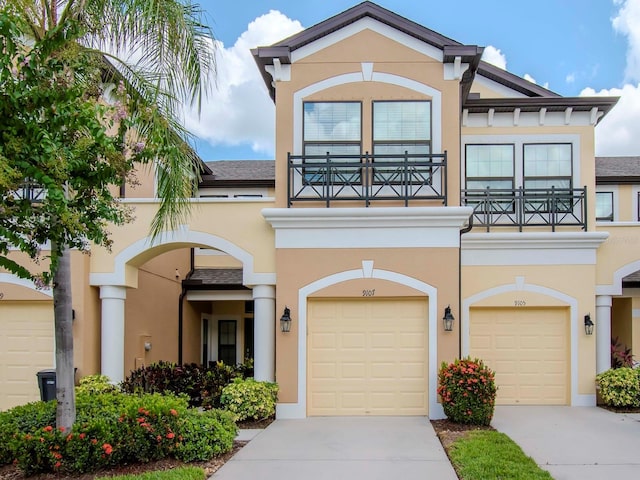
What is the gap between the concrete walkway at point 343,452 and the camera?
7672 millimetres

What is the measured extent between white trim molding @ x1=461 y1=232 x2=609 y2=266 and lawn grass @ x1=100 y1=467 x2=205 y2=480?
7693 mm

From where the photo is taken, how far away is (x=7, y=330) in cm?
1298

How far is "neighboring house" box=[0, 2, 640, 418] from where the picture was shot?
11609 millimetres

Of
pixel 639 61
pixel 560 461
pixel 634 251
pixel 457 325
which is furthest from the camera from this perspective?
pixel 639 61

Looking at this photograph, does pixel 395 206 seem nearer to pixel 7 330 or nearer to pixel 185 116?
pixel 185 116

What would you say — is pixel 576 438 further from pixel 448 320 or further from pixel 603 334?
pixel 603 334

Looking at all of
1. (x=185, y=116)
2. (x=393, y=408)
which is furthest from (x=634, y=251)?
(x=185, y=116)

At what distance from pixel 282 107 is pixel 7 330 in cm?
752

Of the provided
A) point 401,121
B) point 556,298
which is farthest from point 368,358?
point 401,121

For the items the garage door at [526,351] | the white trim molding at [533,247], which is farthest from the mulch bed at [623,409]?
A: the white trim molding at [533,247]

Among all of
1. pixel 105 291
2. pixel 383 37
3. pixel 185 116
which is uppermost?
pixel 383 37

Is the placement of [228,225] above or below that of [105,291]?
above

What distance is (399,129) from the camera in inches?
480

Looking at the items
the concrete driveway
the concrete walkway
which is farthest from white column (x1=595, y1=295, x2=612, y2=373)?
the concrete walkway
